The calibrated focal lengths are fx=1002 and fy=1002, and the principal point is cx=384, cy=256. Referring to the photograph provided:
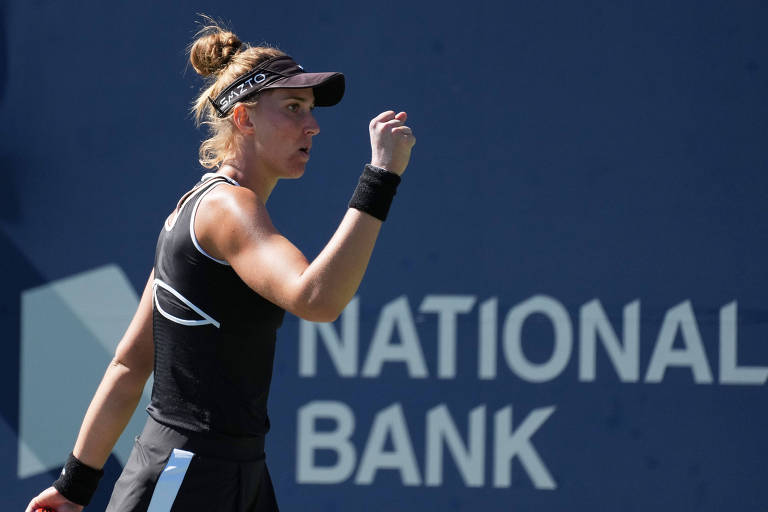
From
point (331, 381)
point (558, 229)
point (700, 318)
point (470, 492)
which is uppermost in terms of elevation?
point (558, 229)

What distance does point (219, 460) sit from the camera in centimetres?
185

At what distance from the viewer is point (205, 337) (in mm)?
A: 1814

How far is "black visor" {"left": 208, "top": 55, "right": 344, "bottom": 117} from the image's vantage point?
1920 millimetres

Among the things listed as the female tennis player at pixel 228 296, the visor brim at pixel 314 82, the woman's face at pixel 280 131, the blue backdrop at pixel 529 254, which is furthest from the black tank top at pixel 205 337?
the blue backdrop at pixel 529 254

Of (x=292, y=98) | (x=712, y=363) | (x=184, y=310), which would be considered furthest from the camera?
(x=712, y=363)

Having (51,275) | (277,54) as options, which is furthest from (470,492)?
(277,54)

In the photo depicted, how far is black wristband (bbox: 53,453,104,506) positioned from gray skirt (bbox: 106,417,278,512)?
22 centimetres

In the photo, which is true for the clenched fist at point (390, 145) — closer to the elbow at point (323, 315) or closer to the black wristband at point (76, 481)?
the elbow at point (323, 315)

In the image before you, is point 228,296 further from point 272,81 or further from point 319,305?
point 272,81

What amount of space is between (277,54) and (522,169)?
1420 millimetres

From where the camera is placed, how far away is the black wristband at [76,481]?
6.86ft

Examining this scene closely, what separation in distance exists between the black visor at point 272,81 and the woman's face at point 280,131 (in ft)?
0.08

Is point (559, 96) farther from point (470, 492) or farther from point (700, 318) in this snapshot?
point (470, 492)

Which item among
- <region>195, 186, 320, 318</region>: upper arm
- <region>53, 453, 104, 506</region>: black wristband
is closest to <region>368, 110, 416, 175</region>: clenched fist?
<region>195, 186, 320, 318</region>: upper arm
